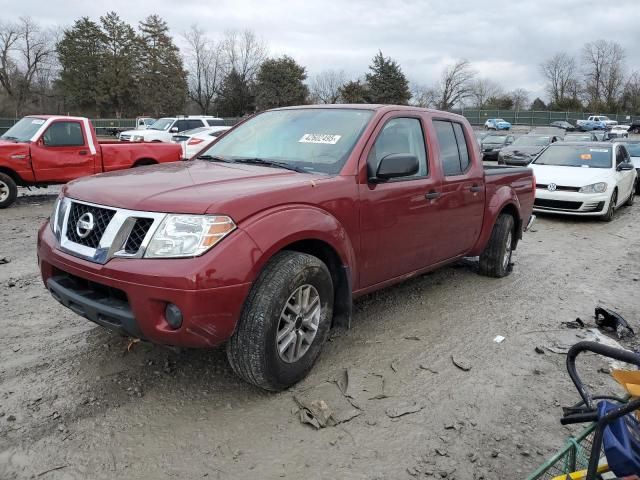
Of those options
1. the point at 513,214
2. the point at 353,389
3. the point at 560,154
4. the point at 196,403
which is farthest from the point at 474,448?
the point at 560,154

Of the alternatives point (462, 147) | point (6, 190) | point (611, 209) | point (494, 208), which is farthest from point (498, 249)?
point (6, 190)

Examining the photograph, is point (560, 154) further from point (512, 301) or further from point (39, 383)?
point (39, 383)

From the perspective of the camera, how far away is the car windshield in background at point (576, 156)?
11.0m

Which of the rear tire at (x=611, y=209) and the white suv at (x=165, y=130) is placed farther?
the white suv at (x=165, y=130)

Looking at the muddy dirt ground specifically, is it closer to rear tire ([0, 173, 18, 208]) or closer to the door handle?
the door handle

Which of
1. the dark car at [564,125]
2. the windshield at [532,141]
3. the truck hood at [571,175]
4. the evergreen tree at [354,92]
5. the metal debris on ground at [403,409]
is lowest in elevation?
the metal debris on ground at [403,409]

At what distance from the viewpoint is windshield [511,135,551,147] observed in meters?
19.9

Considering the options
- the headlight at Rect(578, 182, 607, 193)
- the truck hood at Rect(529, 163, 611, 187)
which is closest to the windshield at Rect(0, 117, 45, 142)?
the truck hood at Rect(529, 163, 611, 187)

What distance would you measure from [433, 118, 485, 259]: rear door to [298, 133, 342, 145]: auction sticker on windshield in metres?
1.19

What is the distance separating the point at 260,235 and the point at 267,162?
1100mm

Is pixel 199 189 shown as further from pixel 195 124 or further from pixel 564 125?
pixel 564 125

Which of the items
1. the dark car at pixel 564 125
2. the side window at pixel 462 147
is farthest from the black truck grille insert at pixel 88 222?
the dark car at pixel 564 125

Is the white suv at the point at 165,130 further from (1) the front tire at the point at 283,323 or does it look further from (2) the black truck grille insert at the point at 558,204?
(1) the front tire at the point at 283,323

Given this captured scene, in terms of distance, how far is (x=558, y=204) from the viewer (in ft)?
33.2
